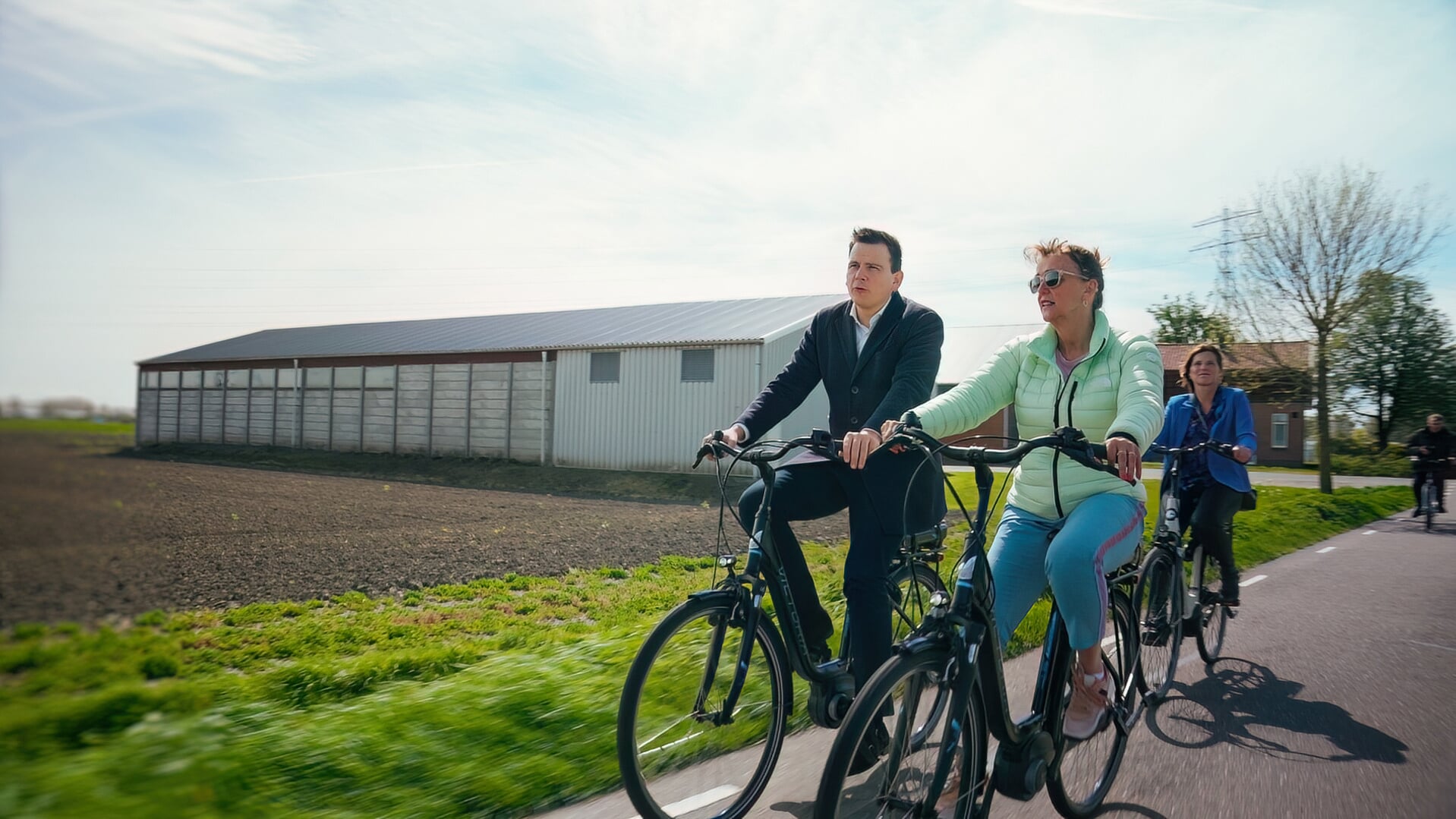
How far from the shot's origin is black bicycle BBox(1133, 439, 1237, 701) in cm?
499

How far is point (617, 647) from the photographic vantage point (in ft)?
17.3

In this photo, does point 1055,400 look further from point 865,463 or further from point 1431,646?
point 1431,646

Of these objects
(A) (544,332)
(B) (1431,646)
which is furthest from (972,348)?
(B) (1431,646)

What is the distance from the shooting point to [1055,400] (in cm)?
361

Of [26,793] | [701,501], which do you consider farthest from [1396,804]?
[701,501]

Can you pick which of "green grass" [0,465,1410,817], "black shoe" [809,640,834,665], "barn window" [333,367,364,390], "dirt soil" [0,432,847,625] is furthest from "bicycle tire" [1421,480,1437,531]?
"barn window" [333,367,364,390]

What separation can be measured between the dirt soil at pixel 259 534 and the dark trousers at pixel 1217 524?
5.86 m

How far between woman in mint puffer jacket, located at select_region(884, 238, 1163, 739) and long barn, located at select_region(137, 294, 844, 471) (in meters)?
17.3

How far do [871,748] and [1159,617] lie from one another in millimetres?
3067

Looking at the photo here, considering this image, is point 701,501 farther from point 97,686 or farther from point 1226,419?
point 97,686

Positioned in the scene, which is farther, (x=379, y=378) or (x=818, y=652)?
(x=379, y=378)

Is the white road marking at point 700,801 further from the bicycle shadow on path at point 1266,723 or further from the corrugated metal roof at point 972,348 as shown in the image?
the corrugated metal roof at point 972,348

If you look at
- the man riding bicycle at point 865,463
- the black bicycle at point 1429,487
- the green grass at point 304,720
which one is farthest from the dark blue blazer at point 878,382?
the black bicycle at point 1429,487

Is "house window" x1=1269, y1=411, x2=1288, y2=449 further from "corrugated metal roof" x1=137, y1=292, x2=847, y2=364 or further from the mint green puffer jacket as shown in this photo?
the mint green puffer jacket
